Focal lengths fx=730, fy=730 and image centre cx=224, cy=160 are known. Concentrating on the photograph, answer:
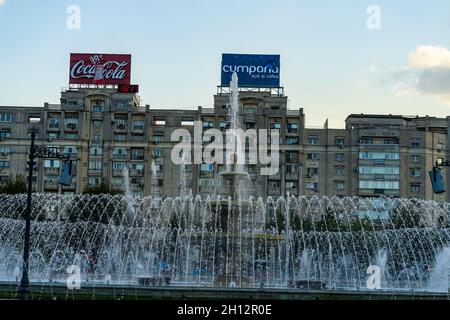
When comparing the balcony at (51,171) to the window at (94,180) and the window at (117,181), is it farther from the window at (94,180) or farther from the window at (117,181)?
the window at (117,181)

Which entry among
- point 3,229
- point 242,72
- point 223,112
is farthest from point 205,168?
point 3,229

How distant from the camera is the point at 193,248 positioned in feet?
110

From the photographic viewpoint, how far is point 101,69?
68438mm

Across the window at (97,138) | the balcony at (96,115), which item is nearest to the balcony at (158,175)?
the window at (97,138)

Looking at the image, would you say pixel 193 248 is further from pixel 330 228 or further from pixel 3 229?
pixel 330 228

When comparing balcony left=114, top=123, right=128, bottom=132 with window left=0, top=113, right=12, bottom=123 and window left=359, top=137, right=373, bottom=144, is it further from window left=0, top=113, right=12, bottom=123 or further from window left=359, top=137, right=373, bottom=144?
window left=359, top=137, right=373, bottom=144

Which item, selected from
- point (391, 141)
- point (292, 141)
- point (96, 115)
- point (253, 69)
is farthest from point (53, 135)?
point (391, 141)

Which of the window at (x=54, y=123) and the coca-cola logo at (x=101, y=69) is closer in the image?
the coca-cola logo at (x=101, y=69)

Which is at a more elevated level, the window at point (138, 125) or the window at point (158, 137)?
the window at point (138, 125)
